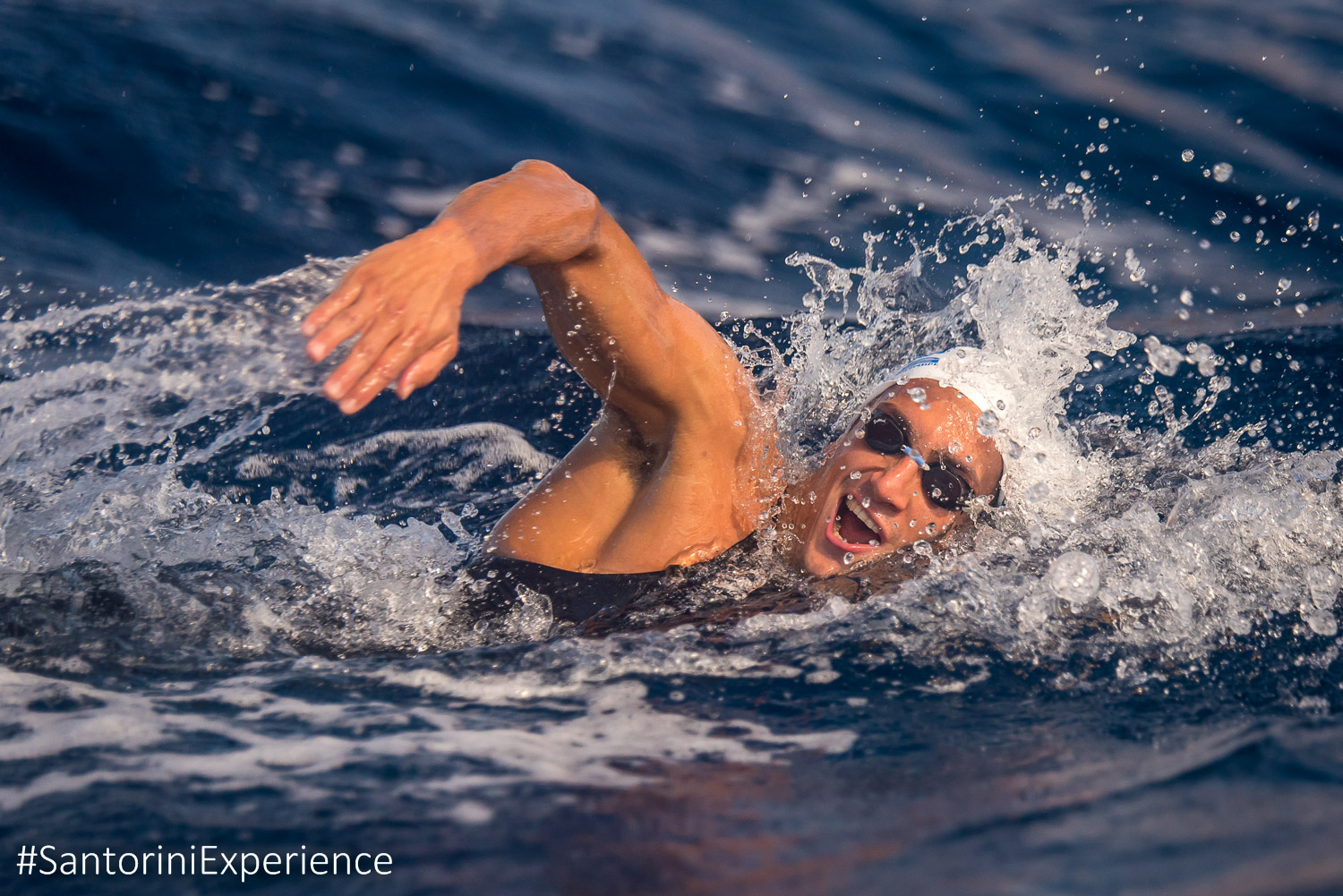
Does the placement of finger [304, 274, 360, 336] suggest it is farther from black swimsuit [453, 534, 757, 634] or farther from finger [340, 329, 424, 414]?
black swimsuit [453, 534, 757, 634]

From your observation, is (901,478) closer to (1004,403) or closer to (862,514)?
(862,514)

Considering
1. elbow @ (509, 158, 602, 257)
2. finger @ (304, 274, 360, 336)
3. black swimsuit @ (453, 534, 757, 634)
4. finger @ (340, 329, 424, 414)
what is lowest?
black swimsuit @ (453, 534, 757, 634)

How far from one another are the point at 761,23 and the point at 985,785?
21.0 feet

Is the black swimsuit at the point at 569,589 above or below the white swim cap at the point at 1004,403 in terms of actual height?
below

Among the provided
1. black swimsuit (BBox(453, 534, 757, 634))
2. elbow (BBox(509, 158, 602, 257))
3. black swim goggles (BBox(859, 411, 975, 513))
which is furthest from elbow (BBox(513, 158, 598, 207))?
black swim goggles (BBox(859, 411, 975, 513))

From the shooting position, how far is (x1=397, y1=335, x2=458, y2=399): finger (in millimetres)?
1895

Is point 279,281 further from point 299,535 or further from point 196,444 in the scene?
point 299,535

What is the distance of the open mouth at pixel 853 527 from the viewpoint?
10.5 ft

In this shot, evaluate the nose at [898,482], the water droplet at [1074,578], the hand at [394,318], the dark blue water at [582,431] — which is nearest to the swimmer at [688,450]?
the nose at [898,482]

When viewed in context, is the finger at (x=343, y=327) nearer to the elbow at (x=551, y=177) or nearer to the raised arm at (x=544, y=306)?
the raised arm at (x=544, y=306)

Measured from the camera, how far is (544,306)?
2.81 metres

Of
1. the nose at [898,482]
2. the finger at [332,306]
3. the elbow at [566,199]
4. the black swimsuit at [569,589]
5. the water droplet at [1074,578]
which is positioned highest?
the elbow at [566,199]

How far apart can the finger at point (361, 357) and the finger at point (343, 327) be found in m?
0.02

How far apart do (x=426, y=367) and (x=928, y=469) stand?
1.84m
